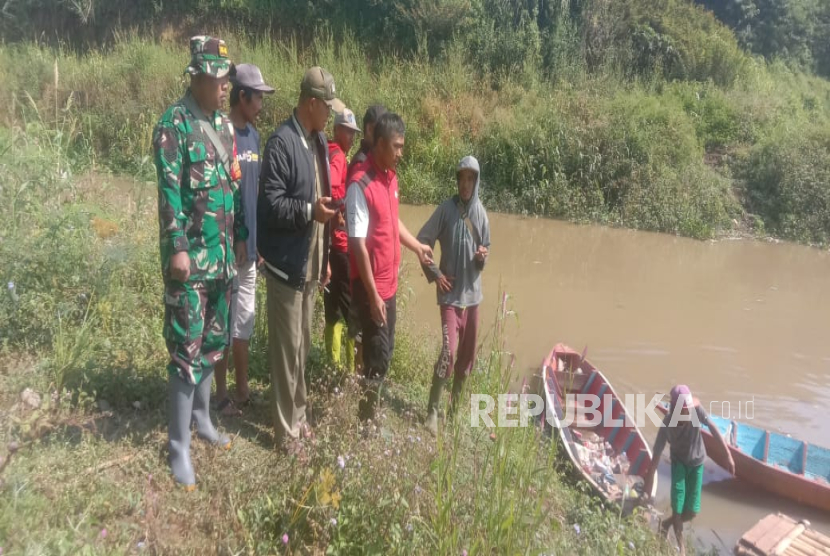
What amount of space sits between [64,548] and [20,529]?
182mm

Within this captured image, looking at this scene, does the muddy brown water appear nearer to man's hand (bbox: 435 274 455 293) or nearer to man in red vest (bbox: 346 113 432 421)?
man's hand (bbox: 435 274 455 293)

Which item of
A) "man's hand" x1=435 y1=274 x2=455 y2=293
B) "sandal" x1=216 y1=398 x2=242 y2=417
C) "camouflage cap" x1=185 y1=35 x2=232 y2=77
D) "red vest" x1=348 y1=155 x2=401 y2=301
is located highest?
"camouflage cap" x1=185 y1=35 x2=232 y2=77

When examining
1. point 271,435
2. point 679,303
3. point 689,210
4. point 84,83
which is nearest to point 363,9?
Result: point 84,83

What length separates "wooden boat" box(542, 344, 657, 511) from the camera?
4305 millimetres

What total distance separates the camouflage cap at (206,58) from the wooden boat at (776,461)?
3.81 m

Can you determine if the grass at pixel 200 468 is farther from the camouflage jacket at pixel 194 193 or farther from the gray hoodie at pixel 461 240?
the camouflage jacket at pixel 194 193

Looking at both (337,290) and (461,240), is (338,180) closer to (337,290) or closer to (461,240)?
(337,290)

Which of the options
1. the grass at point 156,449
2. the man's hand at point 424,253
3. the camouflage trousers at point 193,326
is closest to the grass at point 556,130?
the grass at point 156,449

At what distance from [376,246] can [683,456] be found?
8.64 feet

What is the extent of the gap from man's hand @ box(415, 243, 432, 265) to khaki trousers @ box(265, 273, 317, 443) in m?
0.76

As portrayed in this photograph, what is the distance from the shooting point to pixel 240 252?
3217 millimetres

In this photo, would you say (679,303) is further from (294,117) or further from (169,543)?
(169,543)

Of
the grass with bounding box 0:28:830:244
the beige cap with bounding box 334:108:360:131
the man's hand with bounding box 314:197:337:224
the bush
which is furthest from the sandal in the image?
the bush

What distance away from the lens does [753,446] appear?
5270 mm
